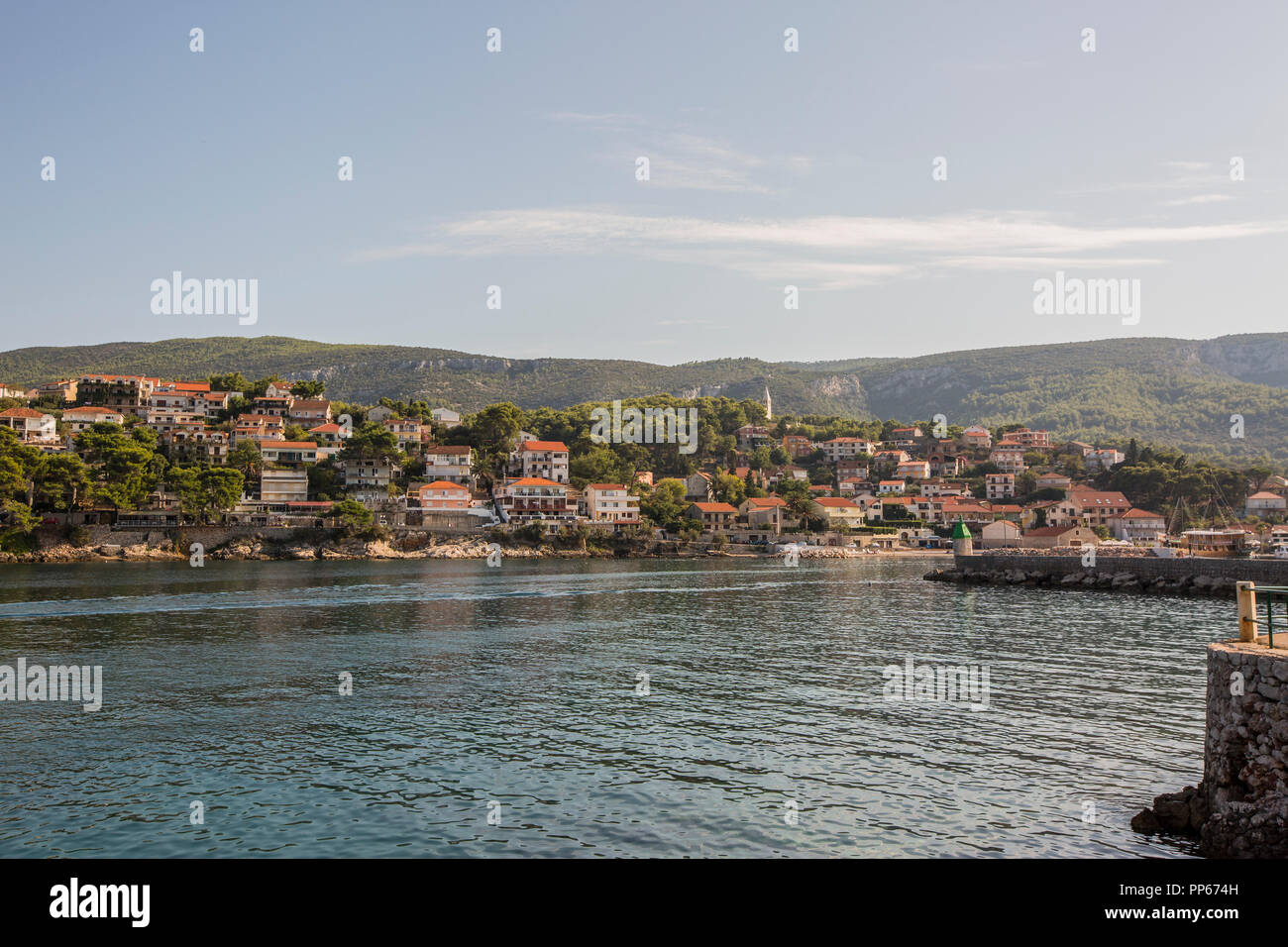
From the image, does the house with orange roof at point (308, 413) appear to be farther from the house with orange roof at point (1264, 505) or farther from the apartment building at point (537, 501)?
the house with orange roof at point (1264, 505)

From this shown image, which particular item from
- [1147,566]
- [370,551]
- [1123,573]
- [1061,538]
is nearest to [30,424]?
[370,551]

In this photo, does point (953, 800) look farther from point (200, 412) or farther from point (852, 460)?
point (852, 460)

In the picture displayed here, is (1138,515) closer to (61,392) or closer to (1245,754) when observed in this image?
(1245,754)

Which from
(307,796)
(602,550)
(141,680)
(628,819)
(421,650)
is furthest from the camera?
(602,550)

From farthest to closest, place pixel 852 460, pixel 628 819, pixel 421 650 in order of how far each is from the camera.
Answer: pixel 852 460, pixel 421 650, pixel 628 819

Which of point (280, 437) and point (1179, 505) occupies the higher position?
point (280, 437)

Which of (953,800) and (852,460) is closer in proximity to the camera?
(953,800)

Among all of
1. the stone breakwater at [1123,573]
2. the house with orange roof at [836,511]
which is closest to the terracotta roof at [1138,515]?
the house with orange roof at [836,511]

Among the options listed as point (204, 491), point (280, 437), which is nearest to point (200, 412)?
point (280, 437)
